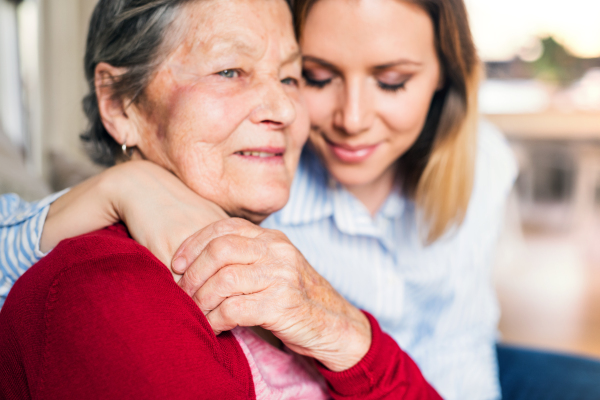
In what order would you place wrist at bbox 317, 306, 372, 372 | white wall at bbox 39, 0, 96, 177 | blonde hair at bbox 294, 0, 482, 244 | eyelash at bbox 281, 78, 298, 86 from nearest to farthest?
wrist at bbox 317, 306, 372, 372, eyelash at bbox 281, 78, 298, 86, blonde hair at bbox 294, 0, 482, 244, white wall at bbox 39, 0, 96, 177

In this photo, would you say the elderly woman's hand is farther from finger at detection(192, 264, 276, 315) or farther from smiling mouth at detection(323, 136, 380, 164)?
smiling mouth at detection(323, 136, 380, 164)

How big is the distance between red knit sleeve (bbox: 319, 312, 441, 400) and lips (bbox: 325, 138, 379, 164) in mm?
509

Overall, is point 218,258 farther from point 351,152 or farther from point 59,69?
point 59,69

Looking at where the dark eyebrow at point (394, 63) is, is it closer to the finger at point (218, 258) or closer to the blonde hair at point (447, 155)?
the blonde hair at point (447, 155)

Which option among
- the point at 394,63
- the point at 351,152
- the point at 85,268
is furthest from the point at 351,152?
the point at 85,268

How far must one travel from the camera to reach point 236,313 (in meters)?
0.64

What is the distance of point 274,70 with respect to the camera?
3.11 feet

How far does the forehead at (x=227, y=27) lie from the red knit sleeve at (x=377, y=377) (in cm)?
55

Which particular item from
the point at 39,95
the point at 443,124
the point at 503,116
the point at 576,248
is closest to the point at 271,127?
the point at 443,124

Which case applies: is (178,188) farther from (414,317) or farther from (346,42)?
(414,317)

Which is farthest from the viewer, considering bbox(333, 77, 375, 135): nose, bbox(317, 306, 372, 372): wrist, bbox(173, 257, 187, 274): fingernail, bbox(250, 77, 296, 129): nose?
bbox(333, 77, 375, 135): nose

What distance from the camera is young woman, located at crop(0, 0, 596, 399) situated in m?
0.86

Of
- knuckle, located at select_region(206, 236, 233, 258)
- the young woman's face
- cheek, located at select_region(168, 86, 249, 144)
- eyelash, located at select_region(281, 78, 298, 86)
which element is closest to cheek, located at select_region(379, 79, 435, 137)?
the young woman's face

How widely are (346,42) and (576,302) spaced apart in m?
3.28
